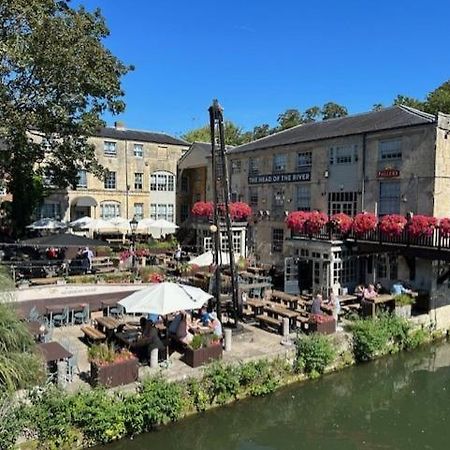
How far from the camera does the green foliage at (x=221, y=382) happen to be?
10.2 metres

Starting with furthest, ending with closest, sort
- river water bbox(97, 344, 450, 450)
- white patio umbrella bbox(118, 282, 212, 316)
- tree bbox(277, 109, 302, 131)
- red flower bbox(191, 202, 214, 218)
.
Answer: tree bbox(277, 109, 302, 131), red flower bbox(191, 202, 214, 218), white patio umbrella bbox(118, 282, 212, 316), river water bbox(97, 344, 450, 450)

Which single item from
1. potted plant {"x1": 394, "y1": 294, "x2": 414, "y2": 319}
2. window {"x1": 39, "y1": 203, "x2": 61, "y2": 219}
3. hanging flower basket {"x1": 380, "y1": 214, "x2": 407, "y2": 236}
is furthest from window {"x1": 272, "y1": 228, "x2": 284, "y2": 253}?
window {"x1": 39, "y1": 203, "x2": 61, "y2": 219}

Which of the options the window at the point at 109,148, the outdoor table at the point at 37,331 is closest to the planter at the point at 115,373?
the outdoor table at the point at 37,331

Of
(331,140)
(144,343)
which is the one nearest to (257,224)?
(331,140)

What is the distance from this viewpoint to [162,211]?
115ft

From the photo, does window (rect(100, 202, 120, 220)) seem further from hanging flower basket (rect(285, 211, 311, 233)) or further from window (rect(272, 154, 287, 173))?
hanging flower basket (rect(285, 211, 311, 233))

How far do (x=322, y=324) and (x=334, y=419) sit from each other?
3639mm

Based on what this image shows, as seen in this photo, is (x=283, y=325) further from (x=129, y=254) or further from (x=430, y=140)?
(x=129, y=254)

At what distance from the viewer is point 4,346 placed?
855 centimetres

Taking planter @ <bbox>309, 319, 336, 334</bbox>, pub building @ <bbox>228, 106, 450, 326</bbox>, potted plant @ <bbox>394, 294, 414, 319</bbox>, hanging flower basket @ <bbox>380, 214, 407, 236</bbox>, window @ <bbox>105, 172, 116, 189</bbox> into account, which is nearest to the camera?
planter @ <bbox>309, 319, 336, 334</bbox>

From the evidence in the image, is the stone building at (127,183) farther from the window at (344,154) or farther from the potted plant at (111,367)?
the potted plant at (111,367)

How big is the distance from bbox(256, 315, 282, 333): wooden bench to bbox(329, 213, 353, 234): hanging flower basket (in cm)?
559

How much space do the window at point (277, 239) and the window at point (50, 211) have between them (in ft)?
51.7

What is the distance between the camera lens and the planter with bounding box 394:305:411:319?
50.4 ft
